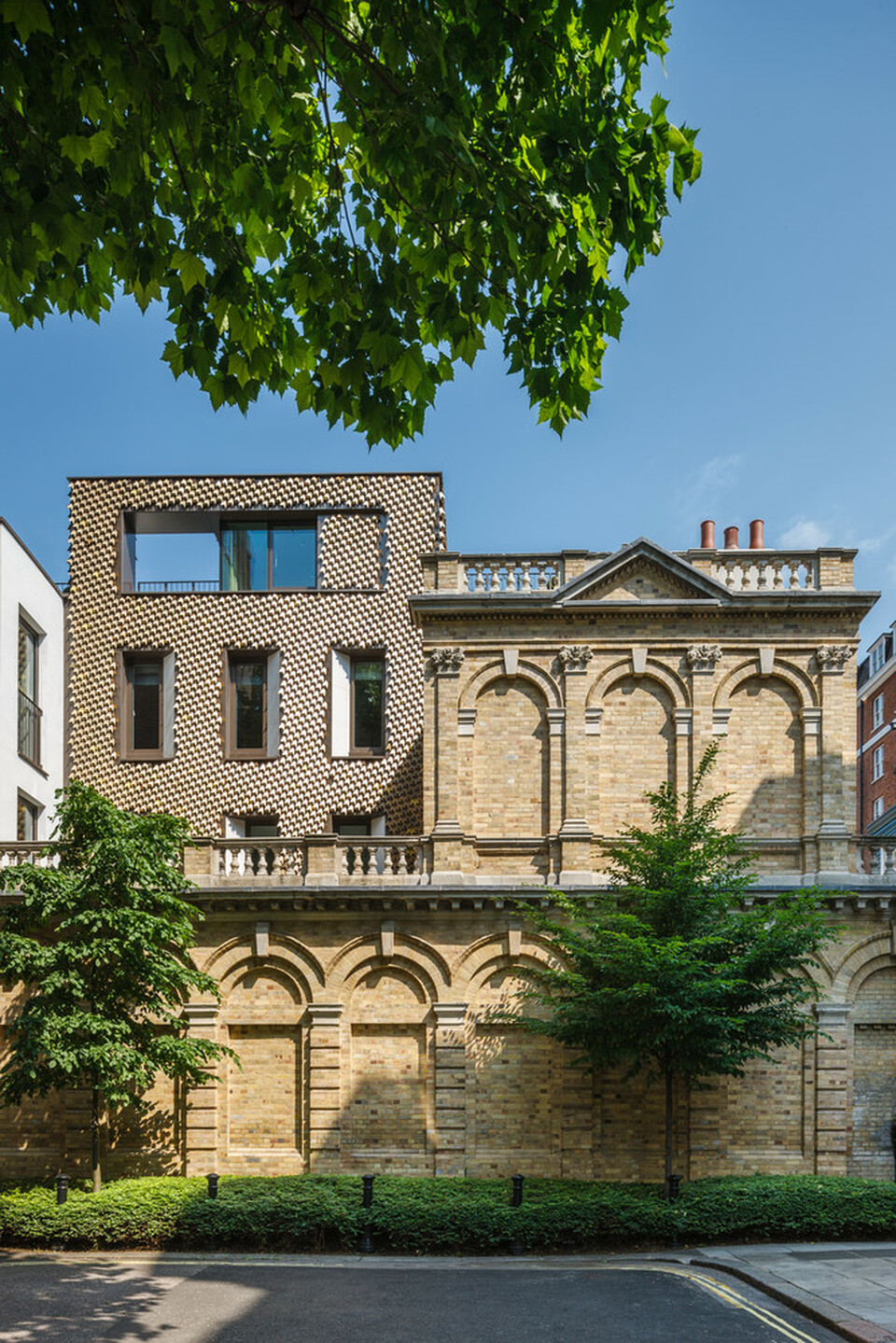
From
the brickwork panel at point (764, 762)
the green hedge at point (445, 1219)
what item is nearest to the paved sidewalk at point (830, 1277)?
the green hedge at point (445, 1219)

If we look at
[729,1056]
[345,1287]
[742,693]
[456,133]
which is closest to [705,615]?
[742,693]

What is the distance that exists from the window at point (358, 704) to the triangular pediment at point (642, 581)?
5916mm

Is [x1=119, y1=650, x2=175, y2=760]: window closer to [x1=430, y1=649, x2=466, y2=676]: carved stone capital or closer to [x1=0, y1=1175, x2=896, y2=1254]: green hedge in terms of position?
[x1=430, y1=649, x2=466, y2=676]: carved stone capital

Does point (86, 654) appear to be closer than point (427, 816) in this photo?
No

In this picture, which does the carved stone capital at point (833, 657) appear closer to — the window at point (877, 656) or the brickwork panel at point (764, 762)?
the brickwork panel at point (764, 762)

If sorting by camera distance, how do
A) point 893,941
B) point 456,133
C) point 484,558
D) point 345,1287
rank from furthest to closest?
point 484,558, point 893,941, point 345,1287, point 456,133

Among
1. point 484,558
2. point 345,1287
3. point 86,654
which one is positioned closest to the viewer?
point 345,1287

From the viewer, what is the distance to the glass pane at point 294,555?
2897cm

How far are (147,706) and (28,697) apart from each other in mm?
2896

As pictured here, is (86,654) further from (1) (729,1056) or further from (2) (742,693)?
(1) (729,1056)

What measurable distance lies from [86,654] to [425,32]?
24.4 meters

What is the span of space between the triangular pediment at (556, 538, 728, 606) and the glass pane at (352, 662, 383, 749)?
233 inches

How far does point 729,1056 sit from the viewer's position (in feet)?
67.2

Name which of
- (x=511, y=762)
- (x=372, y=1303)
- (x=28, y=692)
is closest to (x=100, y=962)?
(x=28, y=692)
